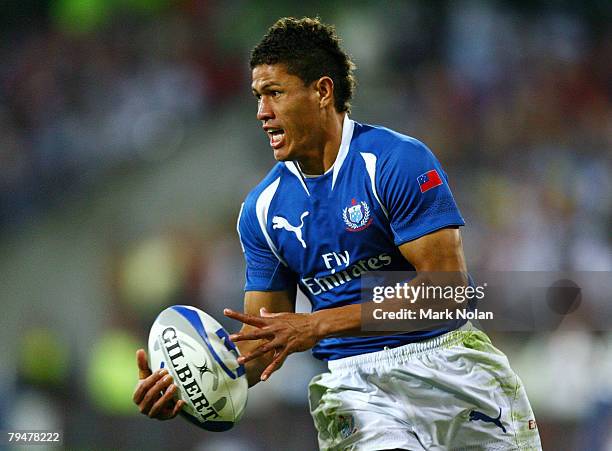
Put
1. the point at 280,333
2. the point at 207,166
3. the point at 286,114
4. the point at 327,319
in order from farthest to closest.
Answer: the point at 207,166 < the point at 286,114 < the point at 327,319 < the point at 280,333

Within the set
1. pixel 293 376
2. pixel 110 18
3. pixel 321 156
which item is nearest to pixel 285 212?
pixel 321 156

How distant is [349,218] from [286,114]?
0.48m

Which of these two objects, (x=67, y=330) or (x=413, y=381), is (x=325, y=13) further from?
(x=413, y=381)

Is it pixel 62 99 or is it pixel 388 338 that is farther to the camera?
pixel 62 99

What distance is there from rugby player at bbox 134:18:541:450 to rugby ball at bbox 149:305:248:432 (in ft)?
0.19

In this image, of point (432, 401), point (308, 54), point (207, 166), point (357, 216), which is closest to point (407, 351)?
point (432, 401)

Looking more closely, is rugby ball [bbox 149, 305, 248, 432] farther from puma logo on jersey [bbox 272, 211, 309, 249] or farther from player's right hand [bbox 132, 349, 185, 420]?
puma logo on jersey [bbox 272, 211, 309, 249]

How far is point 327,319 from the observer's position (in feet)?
9.73

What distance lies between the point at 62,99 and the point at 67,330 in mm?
2167

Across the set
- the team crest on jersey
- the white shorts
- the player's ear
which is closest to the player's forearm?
the white shorts

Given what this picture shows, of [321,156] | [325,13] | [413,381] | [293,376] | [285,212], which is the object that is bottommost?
[293,376]

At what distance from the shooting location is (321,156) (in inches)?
136

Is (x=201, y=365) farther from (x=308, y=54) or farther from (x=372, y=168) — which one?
(x=308, y=54)

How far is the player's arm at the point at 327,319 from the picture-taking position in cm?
285
